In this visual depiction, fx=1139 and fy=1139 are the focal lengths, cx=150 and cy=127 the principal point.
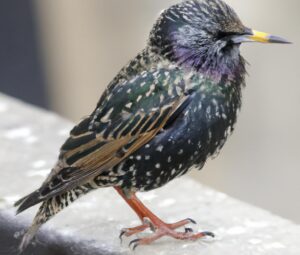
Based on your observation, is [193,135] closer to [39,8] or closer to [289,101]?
[289,101]

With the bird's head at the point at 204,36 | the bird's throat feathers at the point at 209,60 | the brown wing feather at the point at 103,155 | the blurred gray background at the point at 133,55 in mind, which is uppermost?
the bird's head at the point at 204,36

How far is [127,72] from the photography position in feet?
14.2

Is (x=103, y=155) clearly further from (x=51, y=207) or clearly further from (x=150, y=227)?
(x=150, y=227)

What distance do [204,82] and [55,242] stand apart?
925mm

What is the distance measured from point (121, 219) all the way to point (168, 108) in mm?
743

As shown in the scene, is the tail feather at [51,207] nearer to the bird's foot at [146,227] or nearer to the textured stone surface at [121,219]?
the textured stone surface at [121,219]

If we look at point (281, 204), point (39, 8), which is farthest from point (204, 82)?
point (39, 8)

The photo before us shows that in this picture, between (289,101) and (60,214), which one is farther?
(289,101)

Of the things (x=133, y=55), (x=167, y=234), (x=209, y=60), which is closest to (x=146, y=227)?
(x=167, y=234)

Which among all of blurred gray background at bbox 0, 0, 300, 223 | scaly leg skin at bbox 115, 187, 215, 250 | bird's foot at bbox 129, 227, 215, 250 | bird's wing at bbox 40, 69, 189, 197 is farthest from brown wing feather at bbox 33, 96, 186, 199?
blurred gray background at bbox 0, 0, 300, 223

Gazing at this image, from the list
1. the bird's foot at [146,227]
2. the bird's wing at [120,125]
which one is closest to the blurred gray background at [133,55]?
the bird's foot at [146,227]

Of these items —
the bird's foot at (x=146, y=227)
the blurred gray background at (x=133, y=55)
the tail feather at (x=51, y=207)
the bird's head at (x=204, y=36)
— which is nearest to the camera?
the bird's head at (x=204, y=36)

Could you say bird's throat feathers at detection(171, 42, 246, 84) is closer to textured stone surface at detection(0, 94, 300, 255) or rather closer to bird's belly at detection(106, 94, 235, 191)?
bird's belly at detection(106, 94, 235, 191)

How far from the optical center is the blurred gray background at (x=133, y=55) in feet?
27.2
